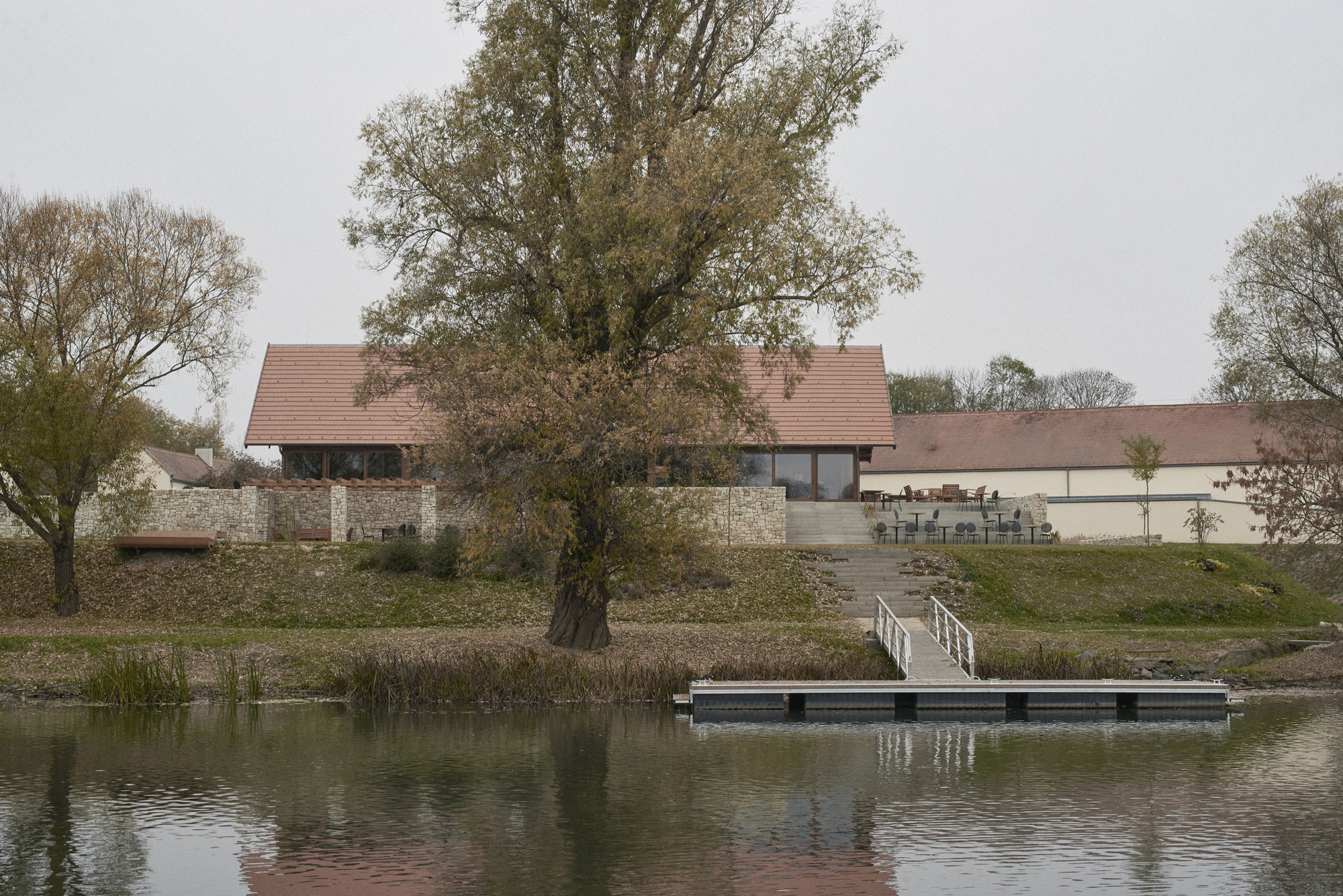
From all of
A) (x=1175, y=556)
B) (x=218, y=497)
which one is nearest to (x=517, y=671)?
(x=218, y=497)

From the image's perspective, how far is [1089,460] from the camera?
4575 cm

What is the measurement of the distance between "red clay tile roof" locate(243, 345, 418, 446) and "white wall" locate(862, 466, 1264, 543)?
62.8 ft

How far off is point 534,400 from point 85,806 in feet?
27.0

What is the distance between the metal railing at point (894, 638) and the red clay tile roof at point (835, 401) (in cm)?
1459

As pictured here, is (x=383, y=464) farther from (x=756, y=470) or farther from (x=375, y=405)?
(x=756, y=470)

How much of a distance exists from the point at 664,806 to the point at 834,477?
26.6 metres

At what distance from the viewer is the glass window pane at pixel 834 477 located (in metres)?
36.2

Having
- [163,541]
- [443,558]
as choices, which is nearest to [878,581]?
[443,558]

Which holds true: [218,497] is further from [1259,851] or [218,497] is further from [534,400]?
[1259,851]

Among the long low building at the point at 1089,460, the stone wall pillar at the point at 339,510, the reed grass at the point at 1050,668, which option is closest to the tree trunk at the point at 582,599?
the reed grass at the point at 1050,668

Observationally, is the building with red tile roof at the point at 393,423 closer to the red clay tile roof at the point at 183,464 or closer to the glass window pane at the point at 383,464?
the glass window pane at the point at 383,464

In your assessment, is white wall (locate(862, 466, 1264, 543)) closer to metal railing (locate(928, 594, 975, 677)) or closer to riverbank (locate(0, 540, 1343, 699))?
riverbank (locate(0, 540, 1343, 699))

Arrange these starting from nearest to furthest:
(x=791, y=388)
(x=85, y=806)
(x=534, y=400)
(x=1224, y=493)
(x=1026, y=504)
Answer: (x=85, y=806)
(x=534, y=400)
(x=791, y=388)
(x=1026, y=504)
(x=1224, y=493)

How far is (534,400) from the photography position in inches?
664
